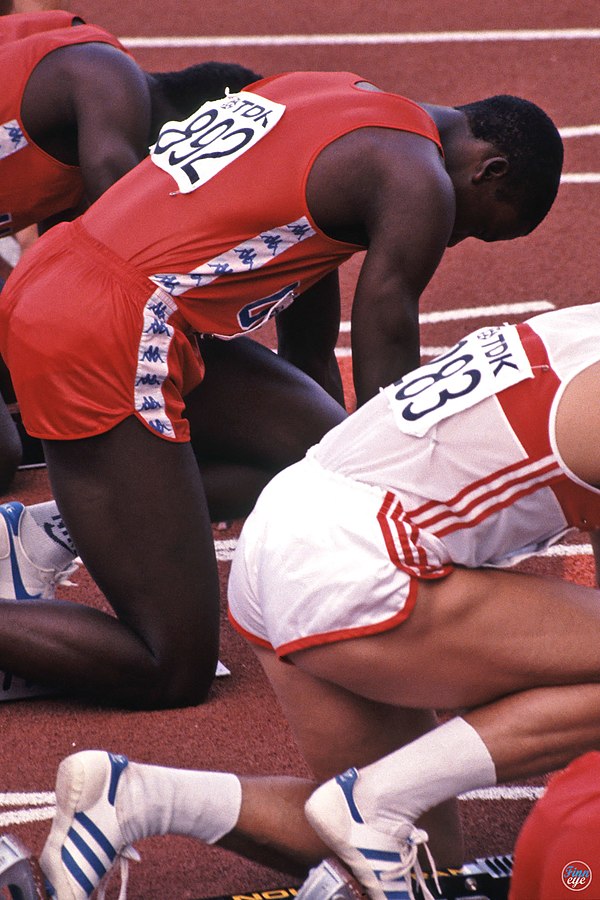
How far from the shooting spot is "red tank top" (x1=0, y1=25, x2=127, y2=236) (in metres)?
3.76

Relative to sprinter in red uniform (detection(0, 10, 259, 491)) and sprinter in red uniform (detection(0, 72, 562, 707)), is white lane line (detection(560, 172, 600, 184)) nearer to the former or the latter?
sprinter in red uniform (detection(0, 10, 259, 491))

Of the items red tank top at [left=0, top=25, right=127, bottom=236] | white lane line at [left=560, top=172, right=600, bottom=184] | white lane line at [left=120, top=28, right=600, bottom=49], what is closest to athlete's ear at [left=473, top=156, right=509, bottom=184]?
red tank top at [left=0, top=25, right=127, bottom=236]

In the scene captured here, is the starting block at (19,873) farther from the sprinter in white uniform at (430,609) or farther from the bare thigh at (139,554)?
the bare thigh at (139,554)

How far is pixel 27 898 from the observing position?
2.38m

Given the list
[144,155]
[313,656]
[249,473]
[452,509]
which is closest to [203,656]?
[249,473]

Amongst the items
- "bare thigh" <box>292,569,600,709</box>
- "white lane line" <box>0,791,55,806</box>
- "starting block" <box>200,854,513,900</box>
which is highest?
"bare thigh" <box>292,569,600,709</box>

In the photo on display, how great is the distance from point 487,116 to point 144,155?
994mm

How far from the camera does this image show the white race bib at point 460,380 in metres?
2.34

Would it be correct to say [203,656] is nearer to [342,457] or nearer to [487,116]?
[342,457]

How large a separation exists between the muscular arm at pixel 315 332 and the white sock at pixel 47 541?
34.9 inches

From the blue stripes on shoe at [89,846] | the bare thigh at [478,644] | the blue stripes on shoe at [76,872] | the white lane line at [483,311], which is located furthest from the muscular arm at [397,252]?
the white lane line at [483,311]

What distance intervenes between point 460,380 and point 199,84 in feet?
5.57

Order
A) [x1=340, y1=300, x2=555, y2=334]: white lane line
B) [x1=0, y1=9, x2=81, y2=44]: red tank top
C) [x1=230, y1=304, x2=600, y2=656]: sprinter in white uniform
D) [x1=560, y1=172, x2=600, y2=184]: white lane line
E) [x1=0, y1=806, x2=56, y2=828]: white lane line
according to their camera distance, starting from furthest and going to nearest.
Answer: [x1=560, y1=172, x2=600, y2=184]: white lane line < [x1=340, y1=300, x2=555, y2=334]: white lane line < [x1=0, y1=9, x2=81, y2=44]: red tank top < [x1=0, y1=806, x2=56, y2=828]: white lane line < [x1=230, y1=304, x2=600, y2=656]: sprinter in white uniform

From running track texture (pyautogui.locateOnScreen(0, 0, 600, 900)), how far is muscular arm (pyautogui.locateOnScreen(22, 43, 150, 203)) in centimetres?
127
